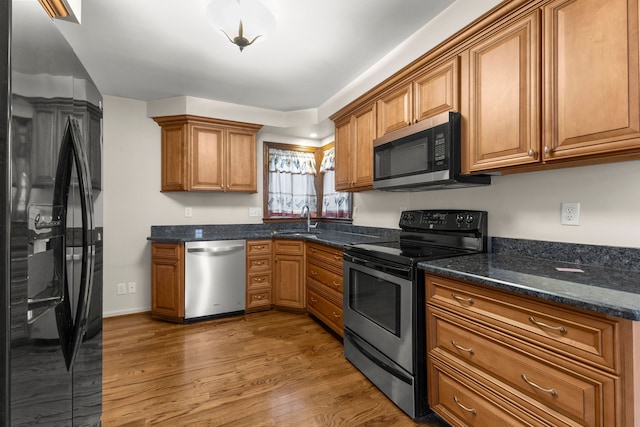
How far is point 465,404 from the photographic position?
4.74ft

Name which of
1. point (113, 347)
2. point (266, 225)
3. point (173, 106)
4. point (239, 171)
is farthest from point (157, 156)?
point (113, 347)

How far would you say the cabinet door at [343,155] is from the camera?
119 inches

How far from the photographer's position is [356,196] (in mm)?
3477

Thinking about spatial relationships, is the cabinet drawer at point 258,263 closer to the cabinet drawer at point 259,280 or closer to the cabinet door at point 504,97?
the cabinet drawer at point 259,280

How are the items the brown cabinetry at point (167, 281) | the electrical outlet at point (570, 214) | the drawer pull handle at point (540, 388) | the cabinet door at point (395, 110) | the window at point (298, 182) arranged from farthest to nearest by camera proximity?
1. the window at point (298, 182)
2. the brown cabinetry at point (167, 281)
3. the cabinet door at point (395, 110)
4. the electrical outlet at point (570, 214)
5. the drawer pull handle at point (540, 388)

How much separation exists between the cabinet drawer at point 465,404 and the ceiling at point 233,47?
219 centimetres

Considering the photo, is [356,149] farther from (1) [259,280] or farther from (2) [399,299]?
(1) [259,280]

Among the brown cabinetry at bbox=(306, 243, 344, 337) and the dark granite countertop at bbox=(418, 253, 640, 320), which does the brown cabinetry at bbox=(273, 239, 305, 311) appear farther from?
the dark granite countertop at bbox=(418, 253, 640, 320)

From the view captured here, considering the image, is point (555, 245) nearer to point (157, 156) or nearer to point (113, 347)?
point (113, 347)

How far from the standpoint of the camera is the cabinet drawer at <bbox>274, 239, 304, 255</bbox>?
132 inches

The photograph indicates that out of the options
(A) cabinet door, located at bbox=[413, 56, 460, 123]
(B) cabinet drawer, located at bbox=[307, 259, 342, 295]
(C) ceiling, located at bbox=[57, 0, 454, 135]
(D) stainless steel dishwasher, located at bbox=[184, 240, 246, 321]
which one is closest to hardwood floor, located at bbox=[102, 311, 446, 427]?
(D) stainless steel dishwasher, located at bbox=[184, 240, 246, 321]

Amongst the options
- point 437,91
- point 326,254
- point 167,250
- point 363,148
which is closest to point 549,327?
point 437,91

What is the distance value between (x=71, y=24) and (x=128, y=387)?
2.48 metres

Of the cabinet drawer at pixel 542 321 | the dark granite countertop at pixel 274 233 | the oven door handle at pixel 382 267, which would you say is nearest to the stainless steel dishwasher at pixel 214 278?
the dark granite countertop at pixel 274 233
